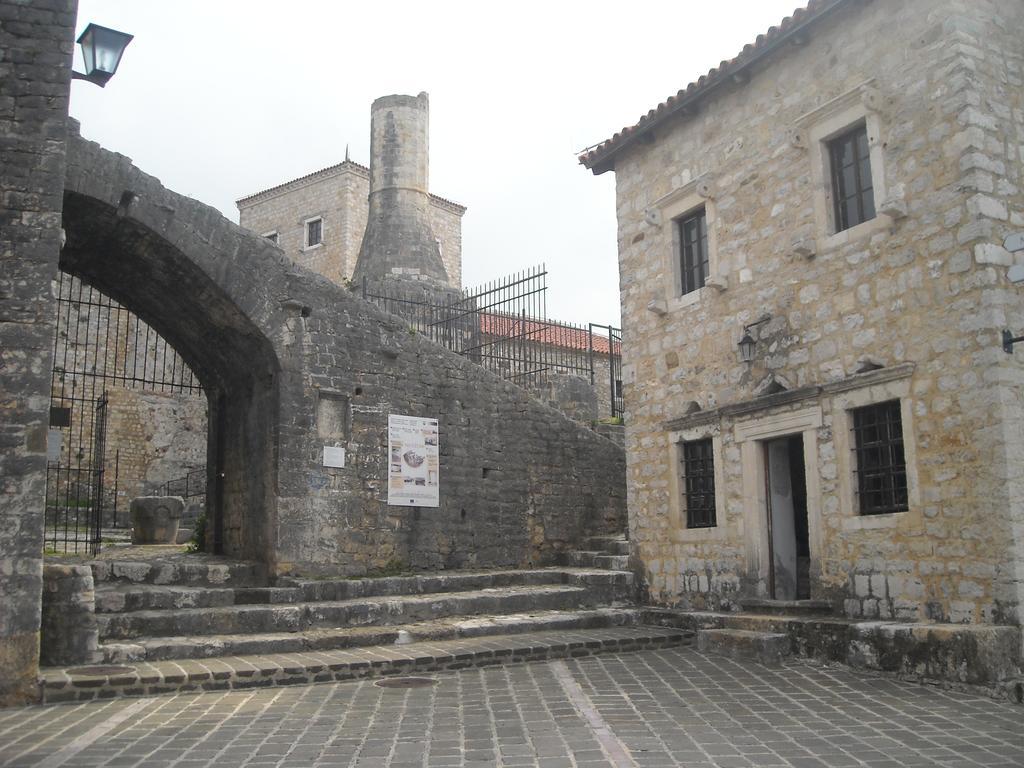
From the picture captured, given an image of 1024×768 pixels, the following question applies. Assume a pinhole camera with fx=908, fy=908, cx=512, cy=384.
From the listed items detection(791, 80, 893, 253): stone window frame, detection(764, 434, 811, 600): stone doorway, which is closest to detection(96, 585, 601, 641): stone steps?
detection(764, 434, 811, 600): stone doorway

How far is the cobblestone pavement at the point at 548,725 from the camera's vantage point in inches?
217

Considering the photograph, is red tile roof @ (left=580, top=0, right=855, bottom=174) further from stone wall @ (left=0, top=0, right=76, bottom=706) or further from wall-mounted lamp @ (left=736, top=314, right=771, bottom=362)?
stone wall @ (left=0, top=0, right=76, bottom=706)

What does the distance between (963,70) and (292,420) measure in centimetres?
841

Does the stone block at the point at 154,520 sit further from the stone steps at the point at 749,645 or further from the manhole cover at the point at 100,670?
the stone steps at the point at 749,645

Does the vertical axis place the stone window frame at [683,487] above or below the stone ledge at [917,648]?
above

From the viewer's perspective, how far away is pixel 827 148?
10094 millimetres

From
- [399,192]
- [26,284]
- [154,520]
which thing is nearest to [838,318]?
[26,284]

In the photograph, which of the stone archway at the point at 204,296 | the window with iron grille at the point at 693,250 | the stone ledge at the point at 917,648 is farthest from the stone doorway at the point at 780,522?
the stone archway at the point at 204,296

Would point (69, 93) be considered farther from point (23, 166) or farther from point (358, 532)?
point (358, 532)

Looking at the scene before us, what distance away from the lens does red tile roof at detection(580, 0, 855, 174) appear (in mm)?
9883

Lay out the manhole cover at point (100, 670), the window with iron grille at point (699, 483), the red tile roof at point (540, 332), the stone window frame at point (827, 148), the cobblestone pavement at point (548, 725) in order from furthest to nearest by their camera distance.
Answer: the red tile roof at point (540, 332) → the window with iron grille at point (699, 483) → the stone window frame at point (827, 148) → the manhole cover at point (100, 670) → the cobblestone pavement at point (548, 725)

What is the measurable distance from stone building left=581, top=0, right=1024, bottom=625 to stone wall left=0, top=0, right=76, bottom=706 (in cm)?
729

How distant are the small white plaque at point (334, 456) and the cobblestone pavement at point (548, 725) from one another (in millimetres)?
4046

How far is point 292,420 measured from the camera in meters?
11.6
